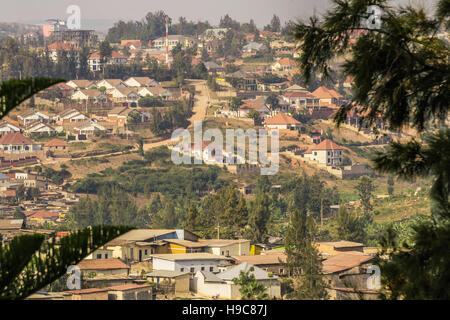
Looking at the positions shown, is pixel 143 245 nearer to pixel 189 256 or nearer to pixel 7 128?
pixel 189 256

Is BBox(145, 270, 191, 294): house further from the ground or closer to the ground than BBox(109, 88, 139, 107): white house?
closer to the ground

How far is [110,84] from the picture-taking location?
3706cm

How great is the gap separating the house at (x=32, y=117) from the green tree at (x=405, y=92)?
30.0 metres

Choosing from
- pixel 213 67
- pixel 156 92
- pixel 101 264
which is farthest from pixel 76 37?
pixel 101 264

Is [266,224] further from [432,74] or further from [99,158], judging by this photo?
[432,74]

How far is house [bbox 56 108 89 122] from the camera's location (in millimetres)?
30805

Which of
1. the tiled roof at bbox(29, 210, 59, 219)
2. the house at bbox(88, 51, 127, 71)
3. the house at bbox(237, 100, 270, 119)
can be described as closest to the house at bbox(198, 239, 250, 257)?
the tiled roof at bbox(29, 210, 59, 219)

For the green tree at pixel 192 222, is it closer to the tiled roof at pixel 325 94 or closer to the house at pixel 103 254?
the house at pixel 103 254

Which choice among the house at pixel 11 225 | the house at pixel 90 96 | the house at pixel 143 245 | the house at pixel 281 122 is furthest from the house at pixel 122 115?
the house at pixel 143 245

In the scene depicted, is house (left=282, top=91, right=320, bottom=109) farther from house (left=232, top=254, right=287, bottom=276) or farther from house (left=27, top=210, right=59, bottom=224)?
house (left=232, top=254, right=287, bottom=276)

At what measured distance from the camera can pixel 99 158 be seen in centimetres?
2689

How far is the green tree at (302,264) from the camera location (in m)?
13.1

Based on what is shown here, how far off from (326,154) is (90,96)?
12.2 m
